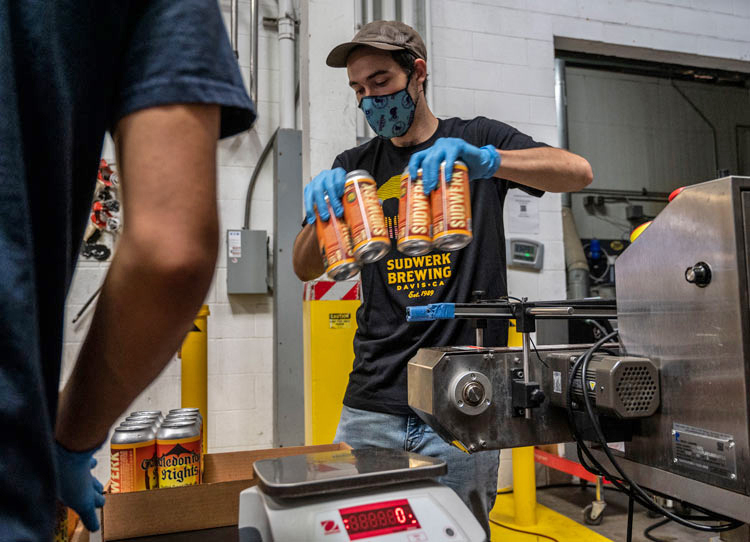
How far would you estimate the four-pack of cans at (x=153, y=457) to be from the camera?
3.45 ft

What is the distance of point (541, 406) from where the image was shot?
39.8 inches

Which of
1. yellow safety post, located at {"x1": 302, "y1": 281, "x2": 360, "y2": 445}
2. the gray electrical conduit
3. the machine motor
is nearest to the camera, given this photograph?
the machine motor

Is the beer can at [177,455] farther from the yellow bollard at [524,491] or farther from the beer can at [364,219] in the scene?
the yellow bollard at [524,491]

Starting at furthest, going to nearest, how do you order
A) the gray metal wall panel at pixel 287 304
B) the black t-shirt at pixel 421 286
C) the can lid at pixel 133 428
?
the gray metal wall panel at pixel 287 304 → the black t-shirt at pixel 421 286 → the can lid at pixel 133 428

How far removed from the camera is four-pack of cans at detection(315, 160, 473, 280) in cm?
95

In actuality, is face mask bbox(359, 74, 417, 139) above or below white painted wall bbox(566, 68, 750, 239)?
below

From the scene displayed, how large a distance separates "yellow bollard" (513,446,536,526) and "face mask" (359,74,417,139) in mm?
1757

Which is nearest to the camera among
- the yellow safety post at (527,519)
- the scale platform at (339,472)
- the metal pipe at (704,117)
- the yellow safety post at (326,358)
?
the scale platform at (339,472)

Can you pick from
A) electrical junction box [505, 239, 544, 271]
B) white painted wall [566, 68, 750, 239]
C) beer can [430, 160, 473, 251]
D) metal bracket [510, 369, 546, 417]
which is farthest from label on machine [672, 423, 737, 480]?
white painted wall [566, 68, 750, 239]

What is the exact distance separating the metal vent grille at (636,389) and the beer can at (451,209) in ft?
1.15

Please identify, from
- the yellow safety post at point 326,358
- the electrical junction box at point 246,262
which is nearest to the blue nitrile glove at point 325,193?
the yellow safety post at point 326,358

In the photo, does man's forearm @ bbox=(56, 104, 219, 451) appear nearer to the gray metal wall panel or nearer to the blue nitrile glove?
the blue nitrile glove

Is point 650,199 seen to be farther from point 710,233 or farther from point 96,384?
point 96,384

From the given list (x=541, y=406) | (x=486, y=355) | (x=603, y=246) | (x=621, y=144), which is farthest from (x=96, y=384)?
(x=621, y=144)
